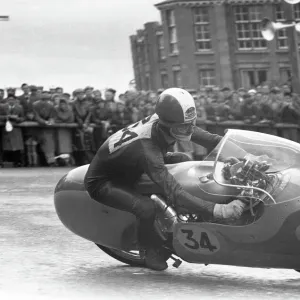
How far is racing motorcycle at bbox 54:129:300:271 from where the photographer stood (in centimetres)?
805

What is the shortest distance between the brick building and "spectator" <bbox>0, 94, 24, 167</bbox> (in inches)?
1042

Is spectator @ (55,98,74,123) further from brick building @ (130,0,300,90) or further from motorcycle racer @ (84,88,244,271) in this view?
brick building @ (130,0,300,90)

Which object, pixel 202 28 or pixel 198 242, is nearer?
pixel 198 242

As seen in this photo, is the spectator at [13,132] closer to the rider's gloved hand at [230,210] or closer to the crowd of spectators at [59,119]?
the crowd of spectators at [59,119]

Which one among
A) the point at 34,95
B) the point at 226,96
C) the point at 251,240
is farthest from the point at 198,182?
the point at 226,96

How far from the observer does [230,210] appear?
26.8ft

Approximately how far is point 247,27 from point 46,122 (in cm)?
2848

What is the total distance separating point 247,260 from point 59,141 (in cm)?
1538

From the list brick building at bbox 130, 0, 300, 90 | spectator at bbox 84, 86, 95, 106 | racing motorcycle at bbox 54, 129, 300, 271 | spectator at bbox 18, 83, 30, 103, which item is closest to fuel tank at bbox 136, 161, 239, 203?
racing motorcycle at bbox 54, 129, 300, 271

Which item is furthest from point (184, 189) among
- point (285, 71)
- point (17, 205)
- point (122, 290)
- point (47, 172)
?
point (285, 71)

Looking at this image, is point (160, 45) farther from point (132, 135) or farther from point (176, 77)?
point (132, 135)

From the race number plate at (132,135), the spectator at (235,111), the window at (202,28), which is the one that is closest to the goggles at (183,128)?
the race number plate at (132,135)

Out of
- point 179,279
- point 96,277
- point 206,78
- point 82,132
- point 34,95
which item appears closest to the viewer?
point 179,279

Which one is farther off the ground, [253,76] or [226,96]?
[253,76]
